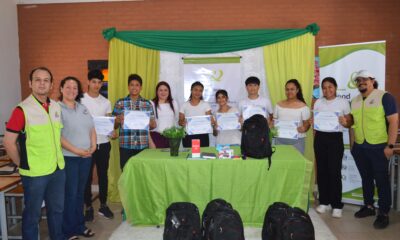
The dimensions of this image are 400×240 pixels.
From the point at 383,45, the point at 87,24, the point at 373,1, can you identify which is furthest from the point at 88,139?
the point at 373,1

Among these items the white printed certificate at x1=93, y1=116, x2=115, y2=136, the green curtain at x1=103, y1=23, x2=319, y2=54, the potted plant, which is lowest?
the potted plant

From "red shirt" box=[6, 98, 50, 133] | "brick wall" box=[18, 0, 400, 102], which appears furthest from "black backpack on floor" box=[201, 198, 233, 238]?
"brick wall" box=[18, 0, 400, 102]

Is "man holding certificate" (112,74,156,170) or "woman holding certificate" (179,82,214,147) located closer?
"man holding certificate" (112,74,156,170)

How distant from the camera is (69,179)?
10.9 feet

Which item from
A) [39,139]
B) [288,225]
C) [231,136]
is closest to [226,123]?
[231,136]

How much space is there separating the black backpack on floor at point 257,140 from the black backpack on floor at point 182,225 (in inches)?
39.8

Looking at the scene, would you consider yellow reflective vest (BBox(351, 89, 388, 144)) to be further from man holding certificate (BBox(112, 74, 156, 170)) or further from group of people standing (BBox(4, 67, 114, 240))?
group of people standing (BBox(4, 67, 114, 240))

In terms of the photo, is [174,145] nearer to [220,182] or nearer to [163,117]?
[220,182]

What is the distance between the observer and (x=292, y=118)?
13.9ft

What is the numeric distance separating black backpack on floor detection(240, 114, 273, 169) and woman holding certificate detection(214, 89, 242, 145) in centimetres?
72

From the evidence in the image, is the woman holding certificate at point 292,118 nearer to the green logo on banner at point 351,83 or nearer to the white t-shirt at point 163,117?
the green logo on banner at point 351,83

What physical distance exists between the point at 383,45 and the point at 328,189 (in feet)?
6.71

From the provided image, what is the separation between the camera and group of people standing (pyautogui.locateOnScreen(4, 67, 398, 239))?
9.20 feet

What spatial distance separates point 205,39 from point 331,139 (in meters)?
2.37
